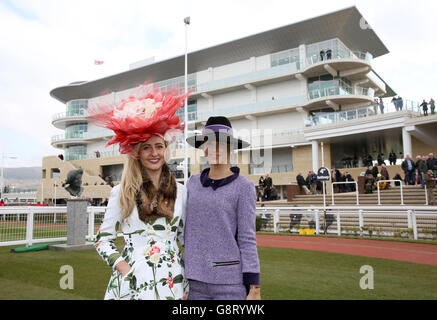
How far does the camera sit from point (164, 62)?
42.8m

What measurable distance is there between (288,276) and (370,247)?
566 centimetres

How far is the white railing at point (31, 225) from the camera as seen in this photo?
10.4 meters

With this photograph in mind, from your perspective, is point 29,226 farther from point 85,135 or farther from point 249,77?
point 85,135

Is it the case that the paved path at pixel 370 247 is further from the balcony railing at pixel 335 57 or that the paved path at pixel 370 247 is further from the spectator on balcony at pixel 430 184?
the balcony railing at pixel 335 57

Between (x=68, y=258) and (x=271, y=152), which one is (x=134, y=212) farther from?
(x=271, y=152)

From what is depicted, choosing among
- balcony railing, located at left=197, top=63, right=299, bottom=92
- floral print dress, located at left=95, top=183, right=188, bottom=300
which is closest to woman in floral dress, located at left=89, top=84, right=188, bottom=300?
floral print dress, located at left=95, top=183, right=188, bottom=300

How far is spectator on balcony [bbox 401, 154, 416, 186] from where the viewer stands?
63.0 feet

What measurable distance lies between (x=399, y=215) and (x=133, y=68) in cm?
4035

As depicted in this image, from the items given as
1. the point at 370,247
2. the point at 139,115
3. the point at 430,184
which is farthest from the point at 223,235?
the point at 430,184

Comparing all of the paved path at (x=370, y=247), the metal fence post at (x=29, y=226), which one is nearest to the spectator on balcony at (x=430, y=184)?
the paved path at (x=370, y=247)

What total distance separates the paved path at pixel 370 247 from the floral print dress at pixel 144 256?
26.1 feet

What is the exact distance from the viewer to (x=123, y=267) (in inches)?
86.7

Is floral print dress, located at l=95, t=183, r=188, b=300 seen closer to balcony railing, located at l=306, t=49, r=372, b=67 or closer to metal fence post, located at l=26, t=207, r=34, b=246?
metal fence post, located at l=26, t=207, r=34, b=246
